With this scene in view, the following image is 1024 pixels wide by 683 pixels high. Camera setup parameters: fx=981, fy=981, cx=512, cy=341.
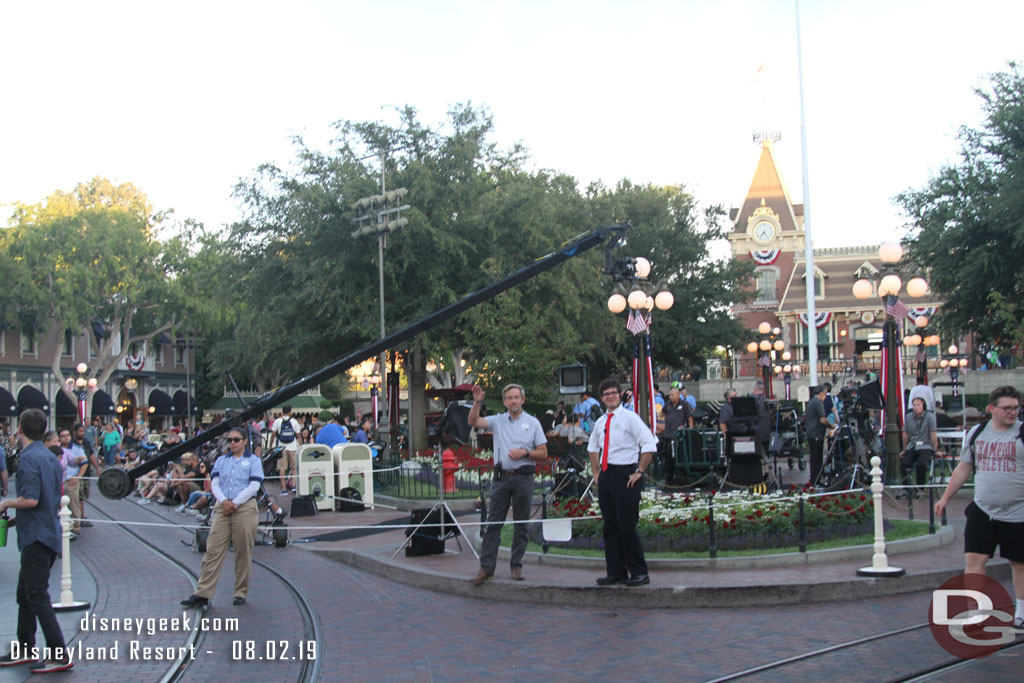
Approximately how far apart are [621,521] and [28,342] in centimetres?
5251

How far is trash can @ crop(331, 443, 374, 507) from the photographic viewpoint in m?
18.4

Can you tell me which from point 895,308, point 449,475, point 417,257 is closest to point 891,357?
point 895,308

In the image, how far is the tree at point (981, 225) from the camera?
90.9ft

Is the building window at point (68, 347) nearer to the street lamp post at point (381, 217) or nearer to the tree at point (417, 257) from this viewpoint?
the tree at point (417, 257)

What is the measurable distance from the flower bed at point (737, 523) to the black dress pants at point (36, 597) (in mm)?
5637

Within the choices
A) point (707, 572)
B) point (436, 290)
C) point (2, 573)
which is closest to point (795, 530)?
point (707, 572)

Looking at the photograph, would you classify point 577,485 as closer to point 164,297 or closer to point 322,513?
point 322,513

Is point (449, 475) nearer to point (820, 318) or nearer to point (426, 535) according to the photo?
point (426, 535)

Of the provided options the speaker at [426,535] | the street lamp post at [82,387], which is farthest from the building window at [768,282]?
the speaker at [426,535]

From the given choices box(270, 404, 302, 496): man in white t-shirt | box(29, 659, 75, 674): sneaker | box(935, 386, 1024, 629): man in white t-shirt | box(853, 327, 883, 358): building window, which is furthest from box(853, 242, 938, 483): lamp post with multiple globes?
box(853, 327, 883, 358): building window

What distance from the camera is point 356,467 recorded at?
1850 cm

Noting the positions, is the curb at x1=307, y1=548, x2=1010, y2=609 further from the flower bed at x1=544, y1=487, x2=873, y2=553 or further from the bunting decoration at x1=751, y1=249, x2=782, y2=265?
the bunting decoration at x1=751, y1=249, x2=782, y2=265

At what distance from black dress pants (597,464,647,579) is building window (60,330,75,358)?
177ft

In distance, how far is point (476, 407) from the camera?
8867 mm
